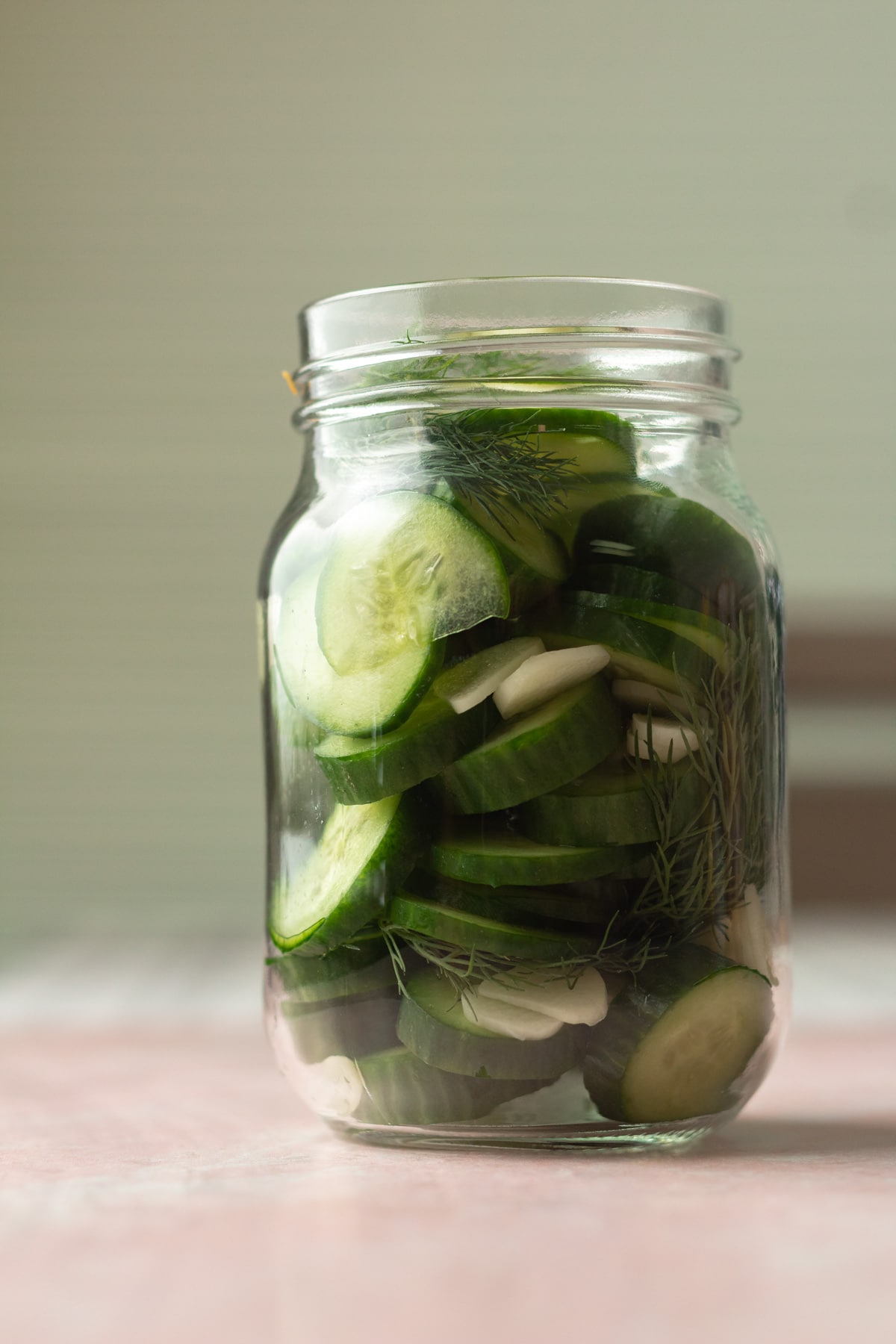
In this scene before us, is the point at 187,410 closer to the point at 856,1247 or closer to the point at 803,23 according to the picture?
the point at 803,23

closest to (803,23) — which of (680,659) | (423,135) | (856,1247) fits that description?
(423,135)

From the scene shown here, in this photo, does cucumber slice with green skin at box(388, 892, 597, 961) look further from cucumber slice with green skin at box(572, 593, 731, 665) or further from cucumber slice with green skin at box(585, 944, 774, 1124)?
cucumber slice with green skin at box(572, 593, 731, 665)

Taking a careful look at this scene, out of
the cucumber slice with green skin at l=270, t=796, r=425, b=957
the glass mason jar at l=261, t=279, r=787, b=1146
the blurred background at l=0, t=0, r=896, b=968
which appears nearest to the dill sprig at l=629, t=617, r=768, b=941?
the glass mason jar at l=261, t=279, r=787, b=1146

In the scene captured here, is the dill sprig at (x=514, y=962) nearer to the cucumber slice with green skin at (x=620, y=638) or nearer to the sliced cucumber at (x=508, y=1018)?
the sliced cucumber at (x=508, y=1018)

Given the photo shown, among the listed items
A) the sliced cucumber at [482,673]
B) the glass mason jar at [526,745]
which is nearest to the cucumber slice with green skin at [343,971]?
the glass mason jar at [526,745]

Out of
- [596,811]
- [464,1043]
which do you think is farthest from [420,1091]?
[596,811]

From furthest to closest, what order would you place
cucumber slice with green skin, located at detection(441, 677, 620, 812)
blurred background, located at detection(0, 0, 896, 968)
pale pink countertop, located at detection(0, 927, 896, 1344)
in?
blurred background, located at detection(0, 0, 896, 968) → cucumber slice with green skin, located at detection(441, 677, 620, 812) → pale pink countertop, located at detection(0, 927, 896, 1344)

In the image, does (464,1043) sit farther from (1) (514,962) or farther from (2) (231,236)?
(2) (231,236)

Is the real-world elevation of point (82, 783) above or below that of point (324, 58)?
below
